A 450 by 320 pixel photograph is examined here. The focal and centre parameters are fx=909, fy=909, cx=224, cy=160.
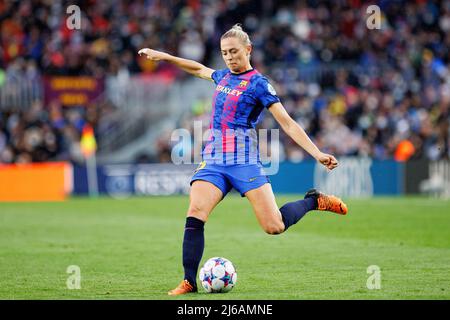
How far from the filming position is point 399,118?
95.0 ft

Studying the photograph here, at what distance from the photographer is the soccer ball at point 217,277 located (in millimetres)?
8812

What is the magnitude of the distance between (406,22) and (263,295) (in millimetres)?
26207

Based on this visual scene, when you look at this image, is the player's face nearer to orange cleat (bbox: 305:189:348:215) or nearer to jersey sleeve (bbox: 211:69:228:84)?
jersey sleeve (bbox: 211:69:228:84)

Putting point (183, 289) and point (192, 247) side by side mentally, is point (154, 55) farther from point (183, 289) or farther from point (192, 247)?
point (183, 289)

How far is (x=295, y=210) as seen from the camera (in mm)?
9398

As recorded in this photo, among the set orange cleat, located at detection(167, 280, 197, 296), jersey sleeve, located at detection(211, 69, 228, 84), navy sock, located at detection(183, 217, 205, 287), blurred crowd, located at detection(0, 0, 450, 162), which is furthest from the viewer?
blurred crowd, located at detection(0, 0, 450, 162)

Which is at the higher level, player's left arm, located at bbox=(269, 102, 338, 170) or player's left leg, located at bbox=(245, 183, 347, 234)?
player's left arm, located at bbox=(269, 102, 338, 170)

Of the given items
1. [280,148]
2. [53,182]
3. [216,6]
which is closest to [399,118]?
[280,148]

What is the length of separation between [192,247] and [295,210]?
48.9 inches

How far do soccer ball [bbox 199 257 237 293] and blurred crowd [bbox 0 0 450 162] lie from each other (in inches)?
762

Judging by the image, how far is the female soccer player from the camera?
8828mm

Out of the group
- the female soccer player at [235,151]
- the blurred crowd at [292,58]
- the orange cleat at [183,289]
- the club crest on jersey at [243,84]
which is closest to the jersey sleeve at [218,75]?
the female soccer player at [235,151]

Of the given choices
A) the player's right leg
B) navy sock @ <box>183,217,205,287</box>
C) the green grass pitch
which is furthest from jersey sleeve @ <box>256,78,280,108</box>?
the green grass pitch

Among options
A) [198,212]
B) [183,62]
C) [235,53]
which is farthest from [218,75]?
[198,212]
